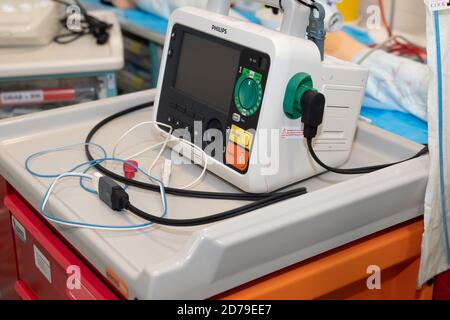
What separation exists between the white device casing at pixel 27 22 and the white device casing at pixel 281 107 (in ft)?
2.48

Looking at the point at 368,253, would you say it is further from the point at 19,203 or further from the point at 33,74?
the point at 33,74

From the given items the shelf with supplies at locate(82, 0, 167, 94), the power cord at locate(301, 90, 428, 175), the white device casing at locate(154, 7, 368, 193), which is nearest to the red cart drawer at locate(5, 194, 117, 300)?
the white device casing at locate(154, 7, 368, 193)

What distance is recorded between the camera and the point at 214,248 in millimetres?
757

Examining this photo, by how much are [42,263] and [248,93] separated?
19.0 inches

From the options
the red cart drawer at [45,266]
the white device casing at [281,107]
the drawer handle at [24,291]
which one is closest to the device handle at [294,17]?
the white device casing at [281,107]

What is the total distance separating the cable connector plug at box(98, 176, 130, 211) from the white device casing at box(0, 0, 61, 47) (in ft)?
2.95

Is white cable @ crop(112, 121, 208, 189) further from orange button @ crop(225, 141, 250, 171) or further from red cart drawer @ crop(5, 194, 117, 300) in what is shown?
red cart drawer @ crop(5, 194, 117, 300)

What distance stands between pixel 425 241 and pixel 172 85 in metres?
0.49

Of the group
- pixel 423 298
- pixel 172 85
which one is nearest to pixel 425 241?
pixel 423 298

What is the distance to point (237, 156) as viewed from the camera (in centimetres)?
95

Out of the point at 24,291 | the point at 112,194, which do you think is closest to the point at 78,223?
the point at 112,194

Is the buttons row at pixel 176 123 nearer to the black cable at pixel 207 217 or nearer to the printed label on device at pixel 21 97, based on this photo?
the black cable at pixel 207 217

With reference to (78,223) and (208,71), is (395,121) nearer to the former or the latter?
(208,71)

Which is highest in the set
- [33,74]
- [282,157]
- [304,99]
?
[304,99]
